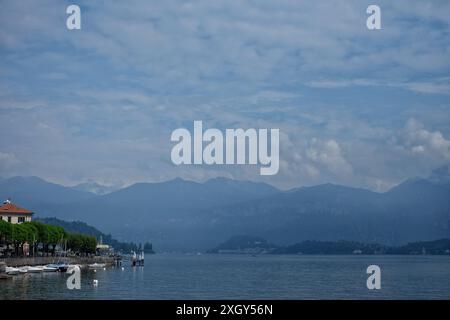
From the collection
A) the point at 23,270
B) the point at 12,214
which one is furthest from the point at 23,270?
the point at 12,214

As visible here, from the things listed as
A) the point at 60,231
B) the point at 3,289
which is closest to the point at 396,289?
the point at 3,289

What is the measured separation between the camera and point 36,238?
72688mm

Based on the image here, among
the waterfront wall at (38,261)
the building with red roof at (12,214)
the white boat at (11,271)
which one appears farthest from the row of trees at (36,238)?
the white boat at (11,271)

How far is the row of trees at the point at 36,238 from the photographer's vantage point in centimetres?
6481

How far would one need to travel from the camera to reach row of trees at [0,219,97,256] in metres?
64.8

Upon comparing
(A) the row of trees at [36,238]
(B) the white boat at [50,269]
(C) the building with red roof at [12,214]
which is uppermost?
(C) the building with red roof at [12,214]

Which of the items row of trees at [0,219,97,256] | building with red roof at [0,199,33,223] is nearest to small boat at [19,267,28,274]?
row of trees at [0,219,97,256]

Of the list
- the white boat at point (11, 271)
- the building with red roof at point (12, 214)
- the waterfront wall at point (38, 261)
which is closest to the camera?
the white boat at point (11, 271)

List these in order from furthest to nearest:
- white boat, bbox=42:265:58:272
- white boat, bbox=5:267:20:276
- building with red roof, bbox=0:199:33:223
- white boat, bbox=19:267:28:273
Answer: building with red roof, bbox=0:199:33:223, white boat, bbox=42:265:58:272, white boat, bbox=19:267:28:273, white boat, bbox=5:267:20:276

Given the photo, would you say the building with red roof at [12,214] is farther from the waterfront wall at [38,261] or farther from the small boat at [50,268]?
the small boat at [50,268]

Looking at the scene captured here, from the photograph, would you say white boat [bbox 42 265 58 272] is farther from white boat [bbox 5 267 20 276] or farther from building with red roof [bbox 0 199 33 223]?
building with red roof [bbox 0 199 33 223]

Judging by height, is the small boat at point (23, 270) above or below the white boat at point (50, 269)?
above
